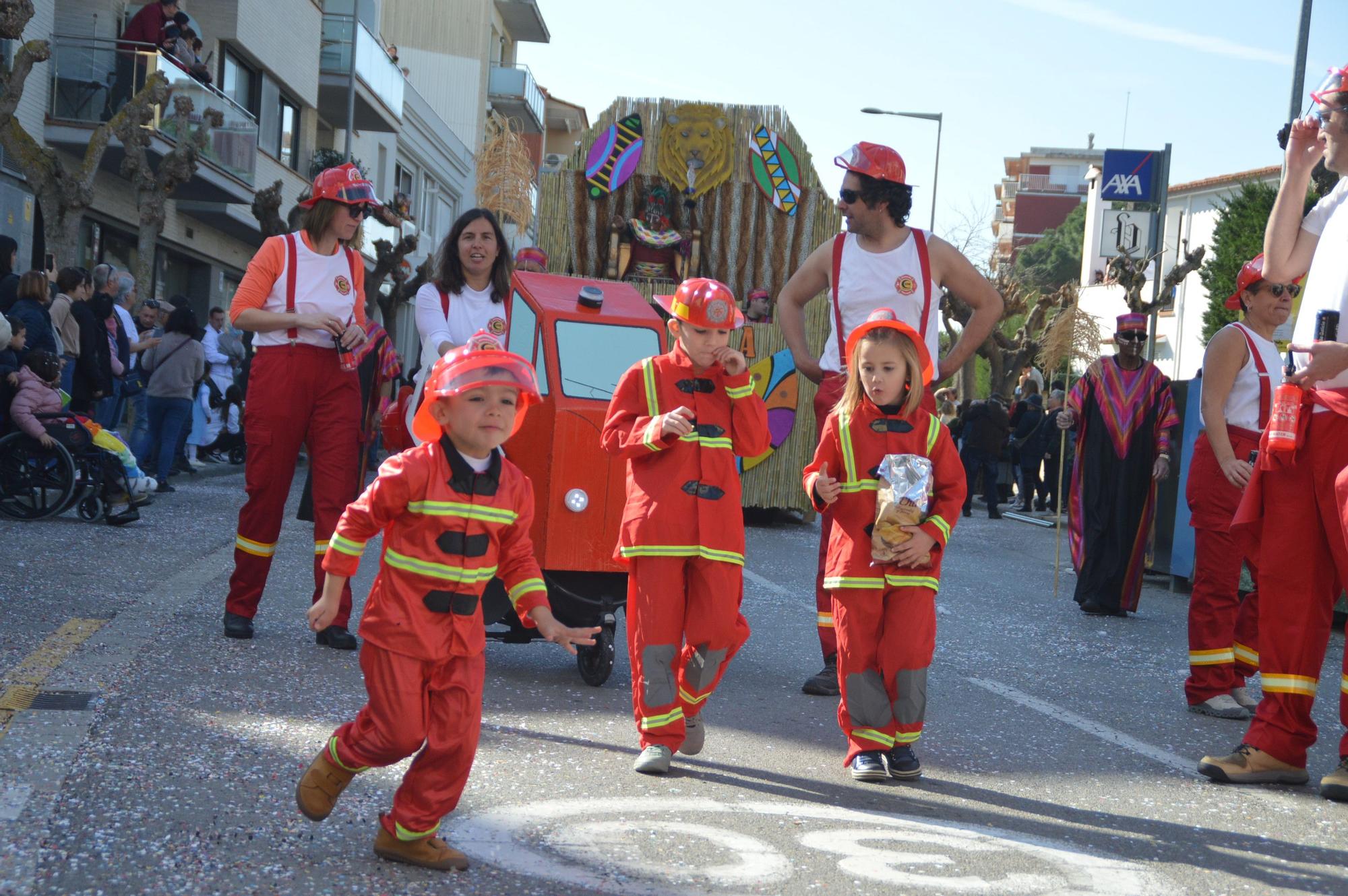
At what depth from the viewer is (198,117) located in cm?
2548

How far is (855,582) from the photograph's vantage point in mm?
5289

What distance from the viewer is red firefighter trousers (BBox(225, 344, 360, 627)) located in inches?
272

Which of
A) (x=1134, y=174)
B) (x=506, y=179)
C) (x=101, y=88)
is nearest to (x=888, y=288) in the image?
(x=506, y=179)

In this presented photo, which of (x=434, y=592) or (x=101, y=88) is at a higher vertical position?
(x=101, y=88)

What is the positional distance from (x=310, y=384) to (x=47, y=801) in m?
3.15

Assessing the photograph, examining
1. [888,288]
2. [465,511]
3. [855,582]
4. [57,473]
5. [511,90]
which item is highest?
[511,90]

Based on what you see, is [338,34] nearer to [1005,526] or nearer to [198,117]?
[198,117]

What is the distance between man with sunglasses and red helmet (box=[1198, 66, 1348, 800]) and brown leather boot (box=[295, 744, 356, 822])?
311 cm

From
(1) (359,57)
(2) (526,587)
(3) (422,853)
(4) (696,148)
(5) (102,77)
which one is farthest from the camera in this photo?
(1) (359,57)

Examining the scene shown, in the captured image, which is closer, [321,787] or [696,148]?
[321,787]

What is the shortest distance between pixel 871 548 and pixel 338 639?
9.09 ft

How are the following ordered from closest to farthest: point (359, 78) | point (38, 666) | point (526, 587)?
point (526, 587)
point (38, 666)
point (359, 78)

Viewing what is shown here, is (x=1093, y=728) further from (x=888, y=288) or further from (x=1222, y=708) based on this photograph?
(x=888, y=288)

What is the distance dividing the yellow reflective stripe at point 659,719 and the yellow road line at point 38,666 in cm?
197
